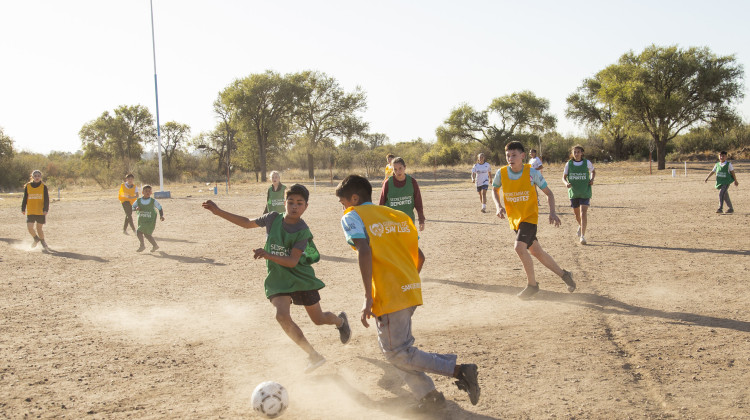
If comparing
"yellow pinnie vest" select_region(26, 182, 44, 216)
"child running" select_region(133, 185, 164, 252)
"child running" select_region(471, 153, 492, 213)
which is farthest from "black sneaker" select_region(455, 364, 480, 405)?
"child running" select_region(471, 153, 492, 213)

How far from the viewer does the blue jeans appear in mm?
3936

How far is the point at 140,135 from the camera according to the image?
235 feet

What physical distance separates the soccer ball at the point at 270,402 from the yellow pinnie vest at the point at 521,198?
4.22 metres

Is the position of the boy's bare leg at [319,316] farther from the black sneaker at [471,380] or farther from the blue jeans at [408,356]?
the black sneaker at [471,380]

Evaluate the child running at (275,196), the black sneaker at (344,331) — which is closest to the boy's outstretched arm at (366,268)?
the black sneaker at (344,331)

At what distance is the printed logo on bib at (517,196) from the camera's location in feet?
23.9

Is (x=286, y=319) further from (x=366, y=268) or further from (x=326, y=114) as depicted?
(x=326, y=114)

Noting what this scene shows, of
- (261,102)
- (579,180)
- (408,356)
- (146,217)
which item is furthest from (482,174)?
(261,102)

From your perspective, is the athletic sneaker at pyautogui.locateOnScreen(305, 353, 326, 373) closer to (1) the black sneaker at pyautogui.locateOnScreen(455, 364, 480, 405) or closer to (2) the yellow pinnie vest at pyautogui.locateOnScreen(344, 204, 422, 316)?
(2) the yellow pinnie vest at pyautogui.locateOnScreen(344, 204, 422, 316)

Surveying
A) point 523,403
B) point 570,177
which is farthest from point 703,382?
point 570,177

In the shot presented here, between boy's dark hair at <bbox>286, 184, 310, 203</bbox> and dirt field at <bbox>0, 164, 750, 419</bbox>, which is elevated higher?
boy's dark hair at <bbox>286, 184, 310, 203</bbox>

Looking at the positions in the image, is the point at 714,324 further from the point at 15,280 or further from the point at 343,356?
the point at 15,280

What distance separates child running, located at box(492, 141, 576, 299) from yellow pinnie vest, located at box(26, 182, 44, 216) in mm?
11368

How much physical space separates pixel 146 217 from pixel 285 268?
8.92 meters
